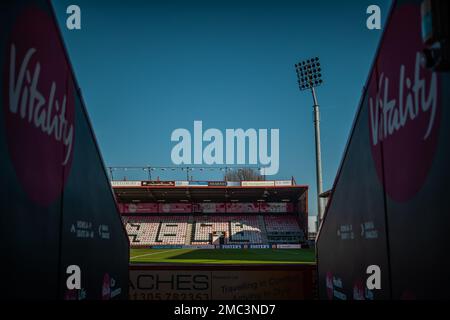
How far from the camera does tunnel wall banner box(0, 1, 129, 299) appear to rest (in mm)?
3367

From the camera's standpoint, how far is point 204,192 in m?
41.9

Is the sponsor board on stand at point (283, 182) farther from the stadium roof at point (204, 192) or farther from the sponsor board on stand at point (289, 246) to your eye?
the sponsor board on stand at point (289, 246)

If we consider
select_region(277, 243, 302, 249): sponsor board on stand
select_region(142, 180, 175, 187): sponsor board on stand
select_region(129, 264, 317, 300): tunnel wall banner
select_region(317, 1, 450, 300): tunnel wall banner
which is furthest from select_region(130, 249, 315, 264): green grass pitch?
select_region(142, 180, 175, 187): sponsor board on stand

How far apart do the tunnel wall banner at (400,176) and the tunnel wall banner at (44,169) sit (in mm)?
3453

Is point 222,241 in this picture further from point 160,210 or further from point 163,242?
point 160,210

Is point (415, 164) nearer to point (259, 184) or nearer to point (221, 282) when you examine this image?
point (221, 282)

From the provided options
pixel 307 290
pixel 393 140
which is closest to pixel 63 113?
pixel 393 140

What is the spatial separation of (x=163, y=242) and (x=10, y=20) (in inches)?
1555

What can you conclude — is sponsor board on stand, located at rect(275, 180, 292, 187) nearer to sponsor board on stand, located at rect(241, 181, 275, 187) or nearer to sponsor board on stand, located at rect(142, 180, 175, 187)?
sponsor board on stand, located at rect(241, 181, 275, 187)

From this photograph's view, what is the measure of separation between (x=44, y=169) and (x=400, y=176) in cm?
362

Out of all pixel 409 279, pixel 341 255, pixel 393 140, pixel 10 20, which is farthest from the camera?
pixel 341 255

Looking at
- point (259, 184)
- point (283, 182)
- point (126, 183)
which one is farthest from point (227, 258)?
point (126, 183)

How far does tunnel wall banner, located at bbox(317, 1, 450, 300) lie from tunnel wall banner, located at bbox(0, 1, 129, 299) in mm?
3453
